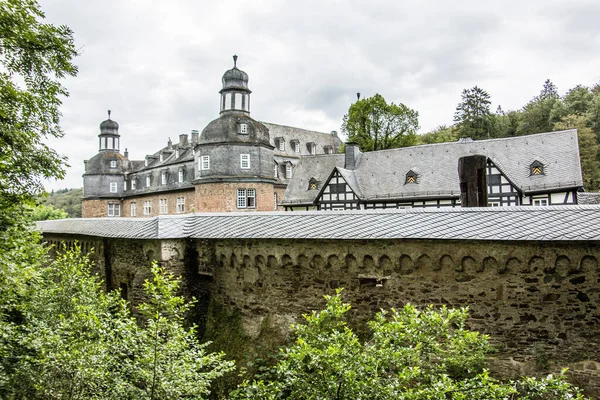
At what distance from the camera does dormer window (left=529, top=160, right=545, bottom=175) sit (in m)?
22.9

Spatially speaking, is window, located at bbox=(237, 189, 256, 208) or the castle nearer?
the castle

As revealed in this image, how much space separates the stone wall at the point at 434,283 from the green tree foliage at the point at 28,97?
11.3 feet

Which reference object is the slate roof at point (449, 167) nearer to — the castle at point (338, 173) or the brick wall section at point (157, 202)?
the castle at point (338, 173)

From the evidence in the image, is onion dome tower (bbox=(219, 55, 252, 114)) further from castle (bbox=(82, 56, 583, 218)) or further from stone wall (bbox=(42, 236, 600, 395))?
stone wall (bbox=(42, 236, 600, 395))

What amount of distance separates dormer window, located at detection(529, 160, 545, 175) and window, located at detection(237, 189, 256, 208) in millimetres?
16823

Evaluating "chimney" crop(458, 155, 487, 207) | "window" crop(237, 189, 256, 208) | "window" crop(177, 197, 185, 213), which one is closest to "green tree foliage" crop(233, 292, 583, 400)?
"chimney" crop(458, 155, 487, 207)

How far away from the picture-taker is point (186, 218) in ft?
39.2

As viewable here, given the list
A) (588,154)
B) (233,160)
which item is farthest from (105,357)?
(588,154)

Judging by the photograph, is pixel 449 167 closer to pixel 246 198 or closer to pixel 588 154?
pixel 246 198

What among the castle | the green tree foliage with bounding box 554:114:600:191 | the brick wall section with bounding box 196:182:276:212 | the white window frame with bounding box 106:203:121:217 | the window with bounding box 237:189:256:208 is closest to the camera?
the castle

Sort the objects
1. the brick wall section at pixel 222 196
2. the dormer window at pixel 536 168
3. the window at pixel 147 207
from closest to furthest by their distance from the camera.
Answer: the dormer window at pixel 536 168, the brick wall section at pixel 222 196, the window at pixel 147 207

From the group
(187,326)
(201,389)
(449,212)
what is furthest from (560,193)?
(201,389)

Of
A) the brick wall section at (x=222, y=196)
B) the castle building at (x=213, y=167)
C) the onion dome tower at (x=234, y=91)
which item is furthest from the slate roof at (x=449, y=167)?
the onion dome tower at (x=234, y=91)

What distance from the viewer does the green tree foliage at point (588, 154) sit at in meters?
36.1
